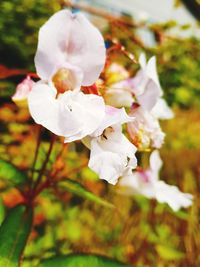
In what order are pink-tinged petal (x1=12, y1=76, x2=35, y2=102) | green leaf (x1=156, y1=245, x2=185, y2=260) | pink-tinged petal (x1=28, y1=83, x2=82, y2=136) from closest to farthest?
pink-tinged petal (x1=28, y1=83, x2=82, y2=136), pink-tinged petal (x1=12, y1=76, x2=35, y2=102), green leaf (x1=156, y1=245, x2=185, y2=260)

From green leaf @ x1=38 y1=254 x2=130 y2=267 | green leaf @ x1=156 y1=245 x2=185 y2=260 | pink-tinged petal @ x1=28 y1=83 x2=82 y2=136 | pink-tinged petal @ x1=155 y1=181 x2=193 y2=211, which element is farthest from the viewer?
green leaf @ x1=156 y1=245 x2=185 y2=260

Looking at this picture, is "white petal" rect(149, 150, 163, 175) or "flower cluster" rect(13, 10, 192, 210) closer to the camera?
"flower cluster" rect(13, 10, 192, 210)

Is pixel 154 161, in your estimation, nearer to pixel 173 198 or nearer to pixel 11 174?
pixel 173 198

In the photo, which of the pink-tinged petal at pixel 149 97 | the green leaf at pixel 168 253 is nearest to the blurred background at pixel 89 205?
the green leaf at pixel 168 253

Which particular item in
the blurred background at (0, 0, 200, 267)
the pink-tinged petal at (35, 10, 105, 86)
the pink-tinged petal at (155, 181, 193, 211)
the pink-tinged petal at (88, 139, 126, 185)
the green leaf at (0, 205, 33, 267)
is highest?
the pink-tinged petal at (35, 10, 105, 86)

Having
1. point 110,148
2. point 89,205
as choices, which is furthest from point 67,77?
point 89,205

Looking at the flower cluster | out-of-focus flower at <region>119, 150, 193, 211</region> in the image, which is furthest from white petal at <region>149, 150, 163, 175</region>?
the flower cluster

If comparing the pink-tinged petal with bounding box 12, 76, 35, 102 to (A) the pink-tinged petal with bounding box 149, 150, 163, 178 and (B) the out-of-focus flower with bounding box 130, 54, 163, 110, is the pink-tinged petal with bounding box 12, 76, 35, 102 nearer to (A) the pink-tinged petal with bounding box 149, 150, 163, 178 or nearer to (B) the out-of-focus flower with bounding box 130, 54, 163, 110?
(B) the out-of-focus flower with bounding box 130, 54, 163, 110
